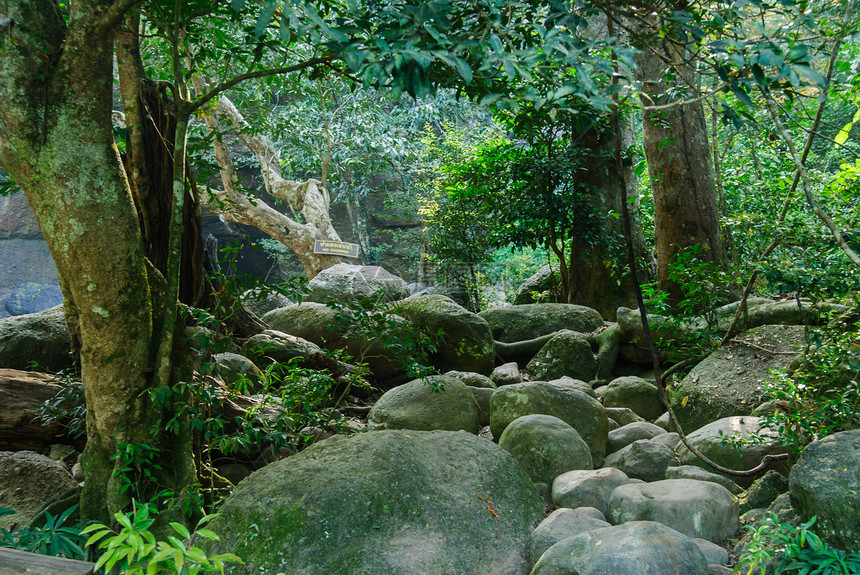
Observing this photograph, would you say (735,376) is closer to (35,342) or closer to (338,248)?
(35,342)

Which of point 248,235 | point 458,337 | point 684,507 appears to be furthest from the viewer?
point 458,337

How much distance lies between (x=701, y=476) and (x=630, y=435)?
945 millimetres

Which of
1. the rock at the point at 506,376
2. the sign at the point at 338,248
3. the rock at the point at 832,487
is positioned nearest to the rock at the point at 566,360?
the rock at the point at 506,376

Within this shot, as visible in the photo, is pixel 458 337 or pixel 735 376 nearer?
pixel 735 376

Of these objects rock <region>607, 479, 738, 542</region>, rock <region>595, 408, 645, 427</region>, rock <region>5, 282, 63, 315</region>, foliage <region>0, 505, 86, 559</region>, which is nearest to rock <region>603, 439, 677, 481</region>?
rock <region>607, 479, 738, 542</region>

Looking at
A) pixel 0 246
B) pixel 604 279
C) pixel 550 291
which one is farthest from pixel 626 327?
pixel 0 246

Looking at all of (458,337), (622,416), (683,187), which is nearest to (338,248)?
(458,337)

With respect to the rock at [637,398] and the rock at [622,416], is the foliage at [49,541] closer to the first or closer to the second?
the rock at [622,416]

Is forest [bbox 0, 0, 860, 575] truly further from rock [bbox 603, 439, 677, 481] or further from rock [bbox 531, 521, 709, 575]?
rock [bbox 603, 439, 677, 481]

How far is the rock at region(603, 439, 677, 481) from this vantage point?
3658 millimetres

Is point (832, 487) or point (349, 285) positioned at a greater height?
point (349, 285)

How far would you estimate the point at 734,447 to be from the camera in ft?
9.96

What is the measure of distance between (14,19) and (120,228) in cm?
96

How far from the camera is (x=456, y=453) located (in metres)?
3.40
